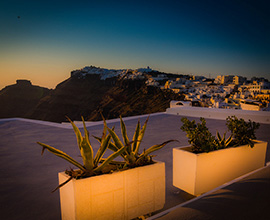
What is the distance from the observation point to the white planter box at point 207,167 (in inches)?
71.7

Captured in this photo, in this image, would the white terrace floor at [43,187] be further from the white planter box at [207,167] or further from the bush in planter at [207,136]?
the bush in planter at [207,136]

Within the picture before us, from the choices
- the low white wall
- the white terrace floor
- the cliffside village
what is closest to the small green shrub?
the white terrace floor

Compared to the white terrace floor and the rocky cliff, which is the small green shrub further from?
the rocky cliff

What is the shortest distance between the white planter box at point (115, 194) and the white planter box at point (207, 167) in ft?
1.39

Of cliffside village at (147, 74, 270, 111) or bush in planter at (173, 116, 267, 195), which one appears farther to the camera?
cliffside village at (147, 74, 270, 111)

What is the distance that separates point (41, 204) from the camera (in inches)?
68.8

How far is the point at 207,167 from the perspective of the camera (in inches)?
73.8

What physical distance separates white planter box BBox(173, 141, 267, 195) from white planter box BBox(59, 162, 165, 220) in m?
0.42

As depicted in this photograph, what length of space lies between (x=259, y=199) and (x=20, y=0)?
1698 cm

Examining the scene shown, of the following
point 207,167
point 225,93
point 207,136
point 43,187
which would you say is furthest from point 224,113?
point 225,93

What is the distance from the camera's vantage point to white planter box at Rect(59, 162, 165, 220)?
121 cm

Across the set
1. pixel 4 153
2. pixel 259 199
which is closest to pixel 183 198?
pixel 259 199

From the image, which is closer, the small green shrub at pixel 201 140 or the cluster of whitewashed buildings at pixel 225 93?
the small green shrub at pixel 201 140

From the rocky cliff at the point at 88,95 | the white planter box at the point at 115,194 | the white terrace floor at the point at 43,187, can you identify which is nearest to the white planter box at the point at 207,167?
the white terrace floor at the point at 43,187
